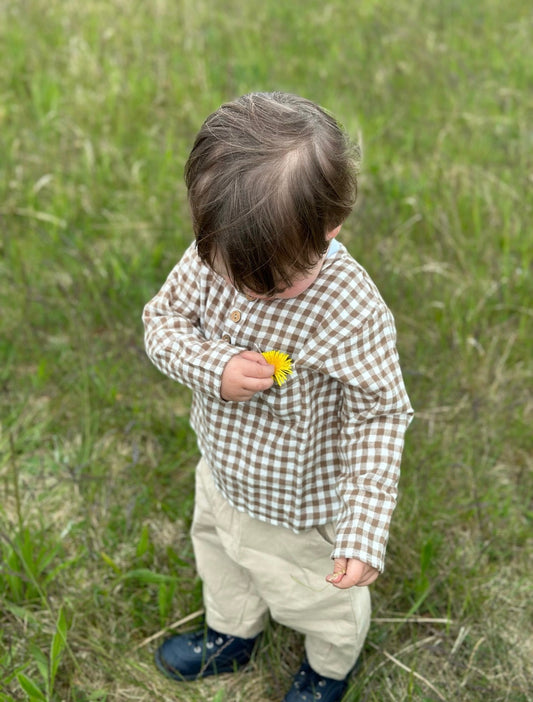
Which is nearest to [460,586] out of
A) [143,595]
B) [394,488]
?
[394,488]

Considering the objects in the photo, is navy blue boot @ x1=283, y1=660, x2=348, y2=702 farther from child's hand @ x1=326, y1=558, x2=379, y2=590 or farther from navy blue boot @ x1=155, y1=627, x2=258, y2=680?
child's hand @ x1=326, y1=558, x2=379, y2=590

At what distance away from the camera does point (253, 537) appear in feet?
5.19

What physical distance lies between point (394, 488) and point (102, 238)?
5.90ft

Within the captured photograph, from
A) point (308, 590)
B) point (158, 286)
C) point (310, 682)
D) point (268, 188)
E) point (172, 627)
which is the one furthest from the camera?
point (158, 286)

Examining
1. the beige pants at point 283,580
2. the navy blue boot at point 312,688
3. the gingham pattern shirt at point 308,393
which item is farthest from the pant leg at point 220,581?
the gingham pattern shirt at point 308,393

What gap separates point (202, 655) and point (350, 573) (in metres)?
0.63

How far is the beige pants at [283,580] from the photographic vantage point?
5.14 feet

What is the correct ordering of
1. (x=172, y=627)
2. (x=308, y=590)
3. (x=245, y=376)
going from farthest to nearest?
(x=172, y=627), (x=308, y=590), (x=245, y=376)

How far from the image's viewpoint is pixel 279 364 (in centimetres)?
128

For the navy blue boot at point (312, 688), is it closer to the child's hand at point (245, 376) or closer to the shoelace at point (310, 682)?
the shoelace at point (310, 682)

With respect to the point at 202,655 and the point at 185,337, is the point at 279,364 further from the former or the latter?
the point at 202,655

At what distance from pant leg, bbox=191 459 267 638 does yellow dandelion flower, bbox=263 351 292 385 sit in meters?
0.47

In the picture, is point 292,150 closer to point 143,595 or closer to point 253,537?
point 253,537

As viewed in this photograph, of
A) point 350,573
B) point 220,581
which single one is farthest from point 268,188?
point 220,581
